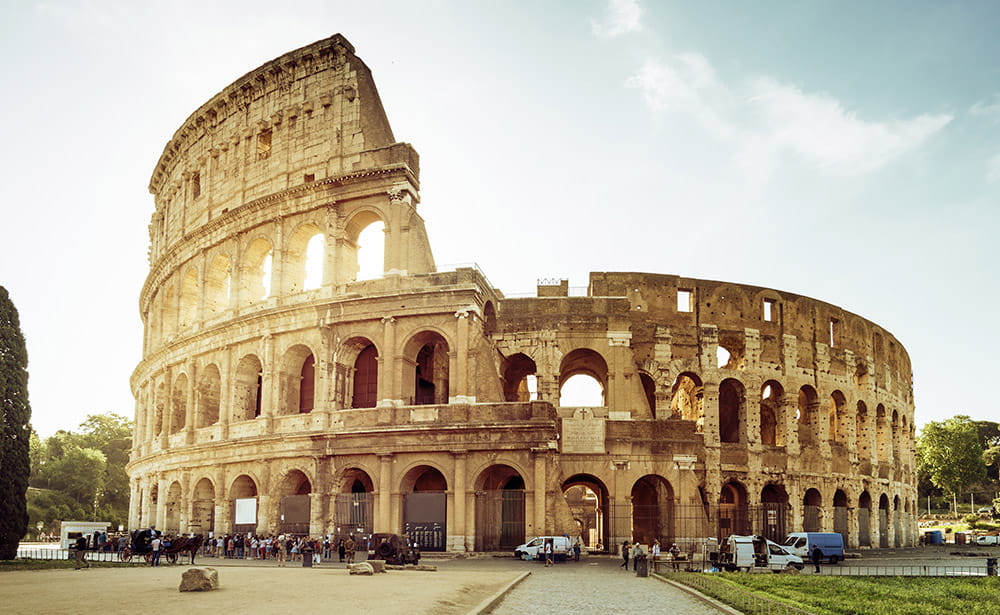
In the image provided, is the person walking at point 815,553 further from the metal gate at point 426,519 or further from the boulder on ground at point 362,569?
the boulder on ground at point 362,569

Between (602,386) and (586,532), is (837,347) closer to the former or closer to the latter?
(602,386)

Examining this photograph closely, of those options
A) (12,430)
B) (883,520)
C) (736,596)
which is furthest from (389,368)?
(883,520)

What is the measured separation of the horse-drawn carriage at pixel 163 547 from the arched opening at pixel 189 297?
34.1 feet

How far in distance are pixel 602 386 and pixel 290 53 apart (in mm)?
18920

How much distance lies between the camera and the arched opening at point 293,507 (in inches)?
1209

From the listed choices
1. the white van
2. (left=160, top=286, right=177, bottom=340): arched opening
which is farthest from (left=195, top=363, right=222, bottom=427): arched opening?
the white van

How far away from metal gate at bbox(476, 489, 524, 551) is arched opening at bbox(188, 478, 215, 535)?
1201 centimetres

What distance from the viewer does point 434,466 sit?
2955cm

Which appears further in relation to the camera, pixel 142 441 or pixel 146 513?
pixel 142 441

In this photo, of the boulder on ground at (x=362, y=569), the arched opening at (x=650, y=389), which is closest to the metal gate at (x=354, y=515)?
the boulder on ground at (x=362, y=569)

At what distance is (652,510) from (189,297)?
22.1 m

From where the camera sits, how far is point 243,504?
32094 millimetres

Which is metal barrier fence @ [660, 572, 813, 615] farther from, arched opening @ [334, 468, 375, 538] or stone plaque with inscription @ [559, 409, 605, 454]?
arched opening @ [334, 468, 375, 538]

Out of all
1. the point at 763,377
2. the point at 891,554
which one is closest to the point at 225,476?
the point at 763,377
